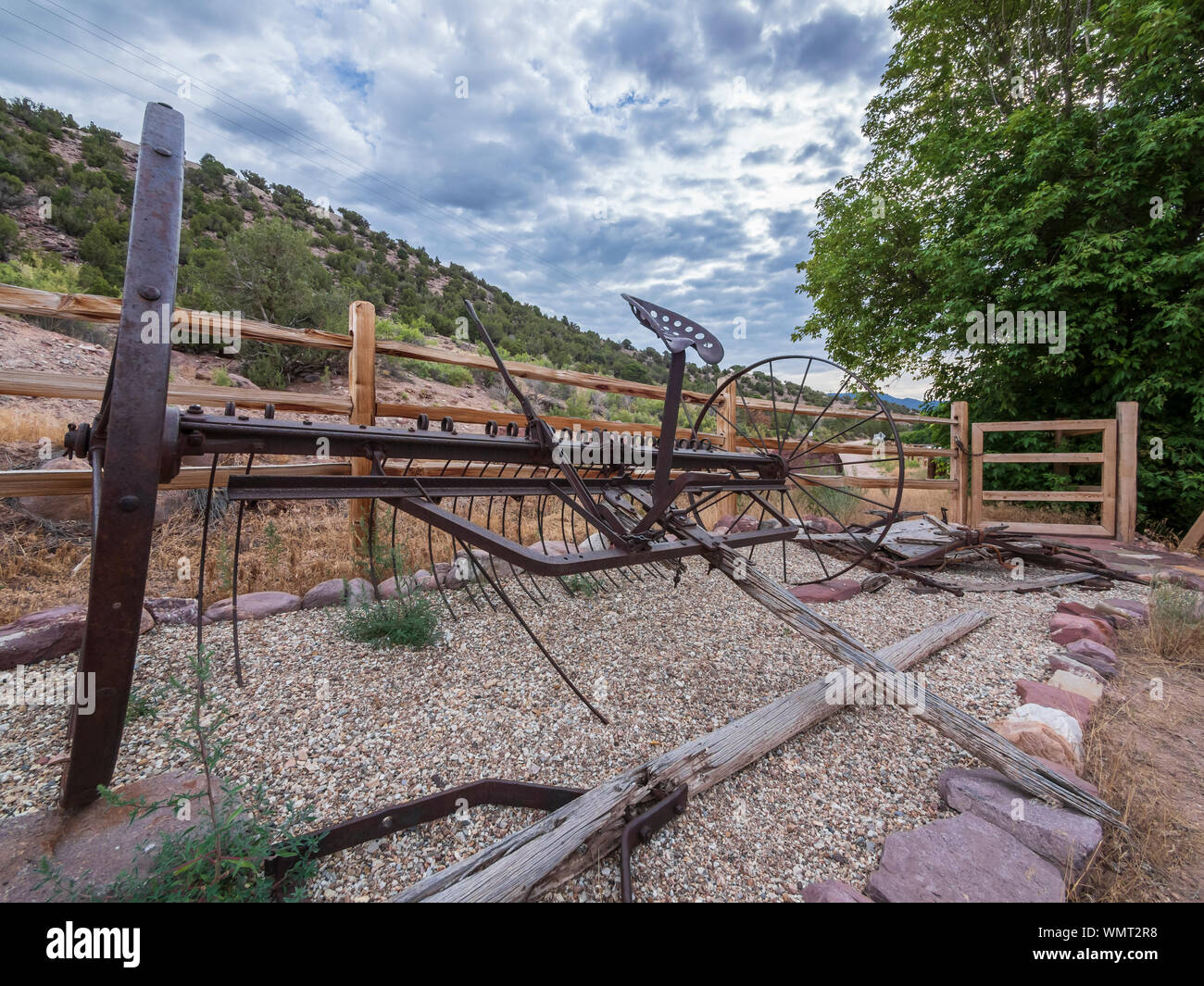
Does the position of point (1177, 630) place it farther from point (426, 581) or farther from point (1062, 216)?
point (1062, 216)

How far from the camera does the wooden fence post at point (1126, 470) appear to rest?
609 cm

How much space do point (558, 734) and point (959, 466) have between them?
7.52m

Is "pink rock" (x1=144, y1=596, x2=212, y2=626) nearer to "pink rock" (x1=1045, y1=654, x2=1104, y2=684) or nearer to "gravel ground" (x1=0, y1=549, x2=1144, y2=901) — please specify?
"gravel ground" (x1=0, y1=549, x2=1144, y2=901)

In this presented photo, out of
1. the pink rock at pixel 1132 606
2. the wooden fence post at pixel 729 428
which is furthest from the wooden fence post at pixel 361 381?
the pink rock at pixel 1132 606

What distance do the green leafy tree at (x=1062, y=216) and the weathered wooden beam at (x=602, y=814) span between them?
754cm

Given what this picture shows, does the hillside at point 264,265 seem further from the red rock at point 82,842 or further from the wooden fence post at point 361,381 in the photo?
the red rock at point 82,842

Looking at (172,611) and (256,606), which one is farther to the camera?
(256,606)

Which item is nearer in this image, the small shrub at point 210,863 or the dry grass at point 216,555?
the small shrub at point 210,863

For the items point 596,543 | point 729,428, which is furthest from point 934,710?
point 729,428

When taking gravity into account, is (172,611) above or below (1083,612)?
below

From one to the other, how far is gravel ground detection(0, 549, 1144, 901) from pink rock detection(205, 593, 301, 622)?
123 mm

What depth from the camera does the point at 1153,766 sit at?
6.76 feet

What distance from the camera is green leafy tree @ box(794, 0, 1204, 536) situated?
6109 millimetres
